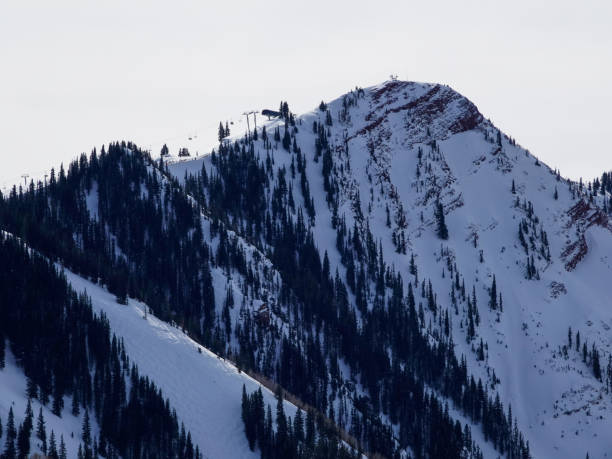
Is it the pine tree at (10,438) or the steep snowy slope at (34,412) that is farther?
the steep snowy slope at (34,412)

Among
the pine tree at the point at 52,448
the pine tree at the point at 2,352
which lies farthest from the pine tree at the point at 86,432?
the pine tree at the point at 2,352

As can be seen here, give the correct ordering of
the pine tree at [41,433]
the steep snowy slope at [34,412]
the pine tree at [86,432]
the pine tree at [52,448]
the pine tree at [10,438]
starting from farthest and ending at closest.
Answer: the pine tree at [86,432]
the steep snowy slope at [34,412]
the pine tree at [41,433]
the pine tree at [52,448]
the pine tree at [10,438]

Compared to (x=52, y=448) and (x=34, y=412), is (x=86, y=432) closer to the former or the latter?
(x=34, y=412)

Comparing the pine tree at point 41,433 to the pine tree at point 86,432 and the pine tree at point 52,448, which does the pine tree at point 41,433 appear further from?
the pine tree at point 86,432

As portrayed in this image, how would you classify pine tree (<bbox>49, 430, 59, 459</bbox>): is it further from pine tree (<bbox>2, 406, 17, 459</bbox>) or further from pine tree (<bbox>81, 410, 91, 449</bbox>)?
pine tree (<bbox>81, 410, 91, 449</bbox>)

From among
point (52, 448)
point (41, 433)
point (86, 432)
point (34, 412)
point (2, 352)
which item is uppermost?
point (2, 352)

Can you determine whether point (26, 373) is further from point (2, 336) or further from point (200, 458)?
point (200, 458)

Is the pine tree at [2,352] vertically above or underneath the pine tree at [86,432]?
above

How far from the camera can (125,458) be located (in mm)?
188250

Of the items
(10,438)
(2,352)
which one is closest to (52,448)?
(10,438)

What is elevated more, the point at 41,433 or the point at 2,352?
the point at 2,352

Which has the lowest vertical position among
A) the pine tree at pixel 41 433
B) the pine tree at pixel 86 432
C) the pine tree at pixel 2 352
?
the pine tree at pixel 86 432

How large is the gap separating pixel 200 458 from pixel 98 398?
63.2 ft

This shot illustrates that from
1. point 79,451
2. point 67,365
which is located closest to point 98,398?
point 67,365
